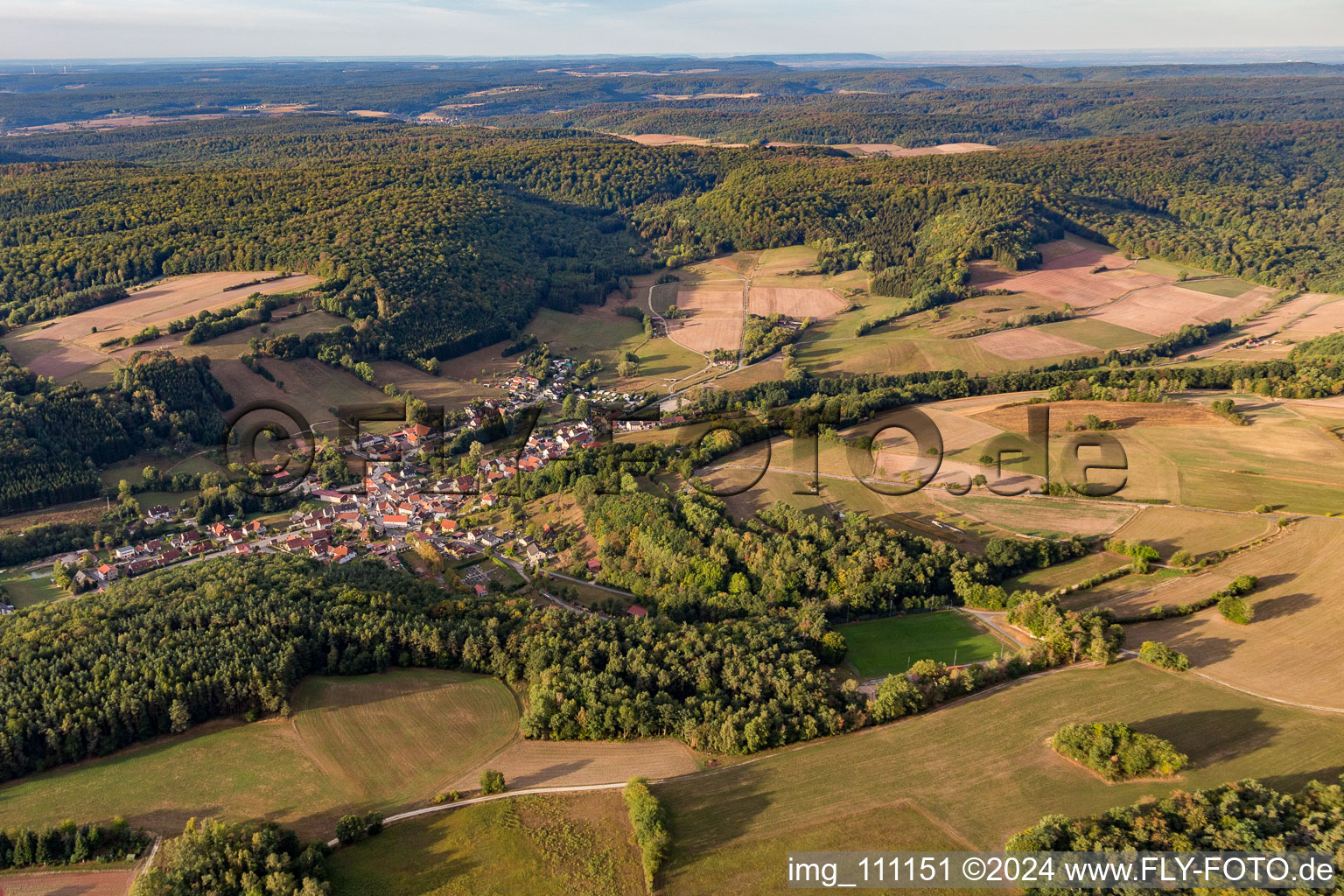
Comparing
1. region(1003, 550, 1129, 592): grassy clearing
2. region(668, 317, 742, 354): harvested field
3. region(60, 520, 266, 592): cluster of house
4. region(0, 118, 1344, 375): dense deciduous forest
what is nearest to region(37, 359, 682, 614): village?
region(60, 520, 266, 592): cluster of house

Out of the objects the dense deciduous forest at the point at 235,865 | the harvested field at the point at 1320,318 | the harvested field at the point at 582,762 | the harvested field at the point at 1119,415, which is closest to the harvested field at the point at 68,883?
the dense deciduous forest at the point at 235,865

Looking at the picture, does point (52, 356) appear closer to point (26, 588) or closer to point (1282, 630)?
point (26, 588)

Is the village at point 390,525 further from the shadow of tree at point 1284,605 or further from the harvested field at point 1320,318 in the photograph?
the harvested field at point 1320,318

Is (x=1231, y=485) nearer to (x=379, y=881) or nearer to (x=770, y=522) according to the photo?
(x=770, y=522)

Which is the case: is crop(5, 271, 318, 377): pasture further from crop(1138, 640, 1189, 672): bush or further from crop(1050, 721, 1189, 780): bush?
crop(1138, 640, 1189, 672): bush

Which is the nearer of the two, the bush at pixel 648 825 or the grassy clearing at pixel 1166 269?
the bush at pixel 648 825

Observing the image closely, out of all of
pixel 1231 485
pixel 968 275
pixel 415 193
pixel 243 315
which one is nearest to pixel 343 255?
pixel 243 315
